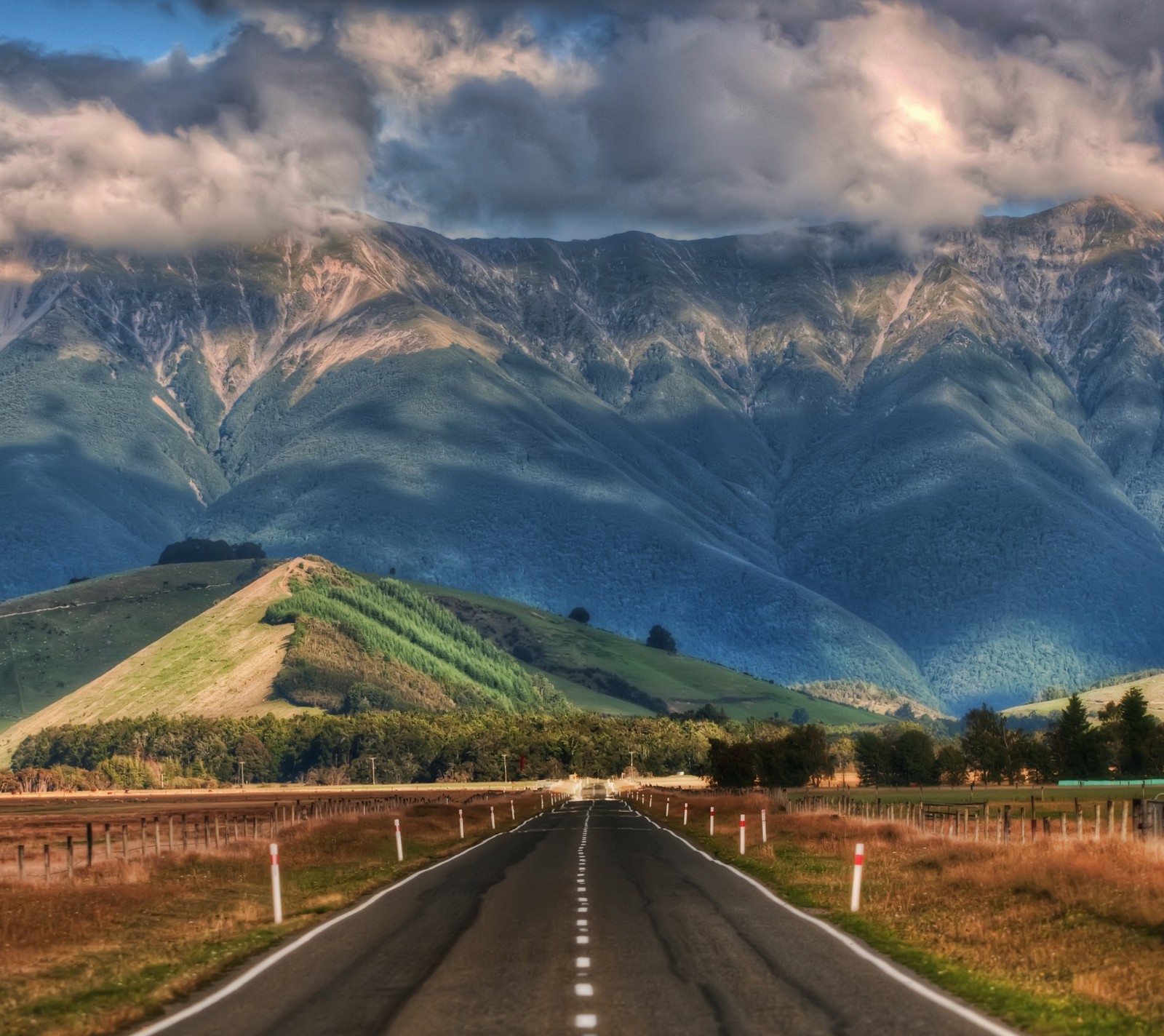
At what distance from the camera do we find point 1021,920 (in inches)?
1197

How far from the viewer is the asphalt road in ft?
66.9

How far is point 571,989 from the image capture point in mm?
23109

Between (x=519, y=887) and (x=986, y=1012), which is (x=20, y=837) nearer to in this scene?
(x=519, y=887)

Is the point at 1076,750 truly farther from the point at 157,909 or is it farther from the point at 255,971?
the point at 255,971

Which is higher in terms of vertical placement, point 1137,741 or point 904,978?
point 1137,741

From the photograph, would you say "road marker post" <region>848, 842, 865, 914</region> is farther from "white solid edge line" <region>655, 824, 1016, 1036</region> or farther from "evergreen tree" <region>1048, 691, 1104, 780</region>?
"evergreen tree" <region>1048, 691, 1104, 780</region>

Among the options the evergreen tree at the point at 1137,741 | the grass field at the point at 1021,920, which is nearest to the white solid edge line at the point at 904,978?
the grass field at the point at 1021,920

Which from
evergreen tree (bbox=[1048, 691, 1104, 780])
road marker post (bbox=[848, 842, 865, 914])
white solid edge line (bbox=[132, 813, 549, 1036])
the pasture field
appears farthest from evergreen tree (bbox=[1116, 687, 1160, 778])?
road marker post (bbox=[848, 842, 865, 914])

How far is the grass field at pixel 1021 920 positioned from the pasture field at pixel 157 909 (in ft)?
35.4

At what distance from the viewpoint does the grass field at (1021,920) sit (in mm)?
21547

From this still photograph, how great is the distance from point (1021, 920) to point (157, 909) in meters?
18.0

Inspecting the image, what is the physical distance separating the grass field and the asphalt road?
3.23 feet

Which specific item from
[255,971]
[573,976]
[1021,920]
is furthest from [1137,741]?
[255,971]

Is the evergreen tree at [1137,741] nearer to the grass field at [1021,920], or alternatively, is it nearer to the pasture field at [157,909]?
the pasture field at [157,909]
